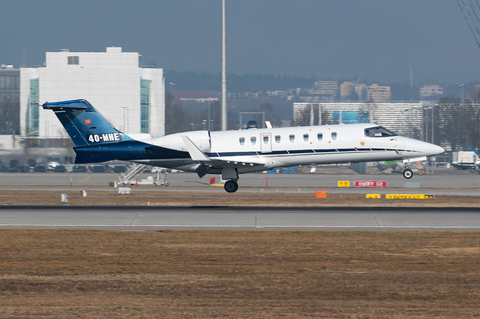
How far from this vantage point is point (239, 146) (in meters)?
36.9

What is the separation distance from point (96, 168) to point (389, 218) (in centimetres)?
7331

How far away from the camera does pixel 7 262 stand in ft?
76.4

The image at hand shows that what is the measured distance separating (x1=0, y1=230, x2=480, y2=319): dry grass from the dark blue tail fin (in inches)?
366

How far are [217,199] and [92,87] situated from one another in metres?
100

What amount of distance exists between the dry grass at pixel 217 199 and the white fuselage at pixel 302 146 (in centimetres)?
948

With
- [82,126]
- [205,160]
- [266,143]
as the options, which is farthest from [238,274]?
[82,126]

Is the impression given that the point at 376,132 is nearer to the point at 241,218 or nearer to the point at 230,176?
the point at 230,176

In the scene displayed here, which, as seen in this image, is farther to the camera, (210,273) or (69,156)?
(69,156)

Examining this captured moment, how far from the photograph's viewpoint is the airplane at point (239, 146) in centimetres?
3628

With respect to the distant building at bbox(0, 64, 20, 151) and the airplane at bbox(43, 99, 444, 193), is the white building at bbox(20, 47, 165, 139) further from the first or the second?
the airplane at bbox(43, 99, 444, 193)

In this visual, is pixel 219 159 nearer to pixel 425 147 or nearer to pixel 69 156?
pixel 425 147

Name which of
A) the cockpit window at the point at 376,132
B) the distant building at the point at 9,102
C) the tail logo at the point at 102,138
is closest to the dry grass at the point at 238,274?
the cockpit window at the point at 376,132

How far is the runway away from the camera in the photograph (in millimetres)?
31531

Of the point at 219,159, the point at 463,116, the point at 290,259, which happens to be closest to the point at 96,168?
the point at 219,159
